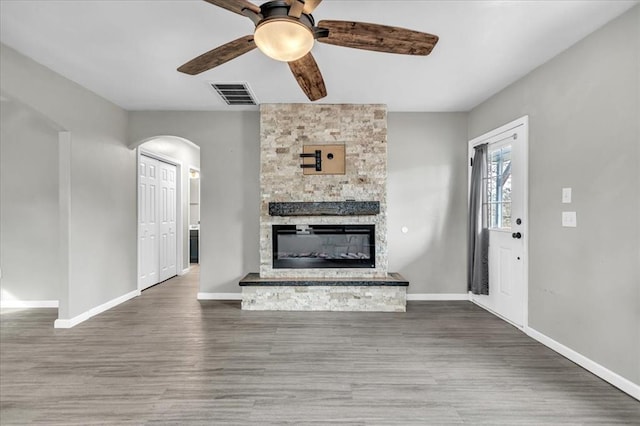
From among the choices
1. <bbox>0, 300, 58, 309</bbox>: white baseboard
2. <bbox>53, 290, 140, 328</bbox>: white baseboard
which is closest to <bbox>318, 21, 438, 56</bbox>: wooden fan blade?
<bbox>53, 290, 140, 328</bbox>: white baseboard

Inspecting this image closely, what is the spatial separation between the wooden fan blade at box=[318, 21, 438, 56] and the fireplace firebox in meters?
2.65

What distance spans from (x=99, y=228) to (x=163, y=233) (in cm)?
178

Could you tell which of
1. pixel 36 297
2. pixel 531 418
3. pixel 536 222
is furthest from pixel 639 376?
pixel 36 297

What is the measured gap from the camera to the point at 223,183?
4.59 metres

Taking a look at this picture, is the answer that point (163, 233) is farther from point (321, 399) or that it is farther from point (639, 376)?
point (639, 376)

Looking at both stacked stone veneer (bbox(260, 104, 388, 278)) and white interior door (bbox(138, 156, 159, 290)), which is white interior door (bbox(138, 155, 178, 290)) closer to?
white interior door (bbox(138, 156, 159, 290))

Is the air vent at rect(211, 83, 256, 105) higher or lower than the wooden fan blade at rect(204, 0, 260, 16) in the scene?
higher

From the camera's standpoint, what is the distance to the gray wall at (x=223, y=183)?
4.56 meters

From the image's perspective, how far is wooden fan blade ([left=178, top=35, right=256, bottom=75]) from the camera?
195 cm

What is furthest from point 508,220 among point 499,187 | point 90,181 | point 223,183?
point 90,181

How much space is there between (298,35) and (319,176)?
8.83 feet

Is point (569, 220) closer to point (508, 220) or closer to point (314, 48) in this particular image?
point (508, 220)

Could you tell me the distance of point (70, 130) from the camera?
3.53 metres

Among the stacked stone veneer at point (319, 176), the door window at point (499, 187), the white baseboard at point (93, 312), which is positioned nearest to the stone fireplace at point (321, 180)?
the stacked stone veneer at point (319, 176)
